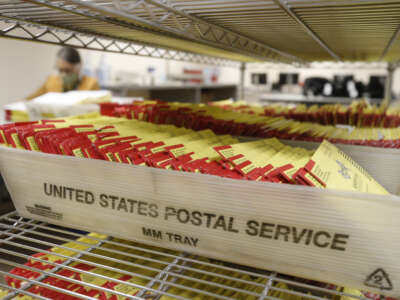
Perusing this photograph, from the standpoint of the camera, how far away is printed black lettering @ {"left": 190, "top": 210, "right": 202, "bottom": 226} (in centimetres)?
65

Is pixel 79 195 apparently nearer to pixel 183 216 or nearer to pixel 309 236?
pixel 183 216

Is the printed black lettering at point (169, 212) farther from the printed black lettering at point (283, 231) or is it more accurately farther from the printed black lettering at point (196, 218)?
the printed black lettering at point (283, 231)

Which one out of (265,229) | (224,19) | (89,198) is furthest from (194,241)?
(224,19)

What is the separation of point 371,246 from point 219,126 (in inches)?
29.9

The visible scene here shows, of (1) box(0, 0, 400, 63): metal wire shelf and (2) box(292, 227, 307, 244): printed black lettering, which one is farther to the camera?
(1) box(0, 0, 400, 63): metal wire shelf

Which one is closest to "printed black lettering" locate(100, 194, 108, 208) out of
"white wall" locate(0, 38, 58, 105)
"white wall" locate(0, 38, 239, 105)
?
"white wall" locate(0, 38, 239, 105)

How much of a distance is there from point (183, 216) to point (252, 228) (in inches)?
5.5

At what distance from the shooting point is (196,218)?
2.15ft

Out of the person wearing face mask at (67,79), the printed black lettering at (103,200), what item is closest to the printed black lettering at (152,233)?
the printed black lettering at (103,200)

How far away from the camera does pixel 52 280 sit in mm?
746

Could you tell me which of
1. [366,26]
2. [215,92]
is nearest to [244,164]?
[366,26]

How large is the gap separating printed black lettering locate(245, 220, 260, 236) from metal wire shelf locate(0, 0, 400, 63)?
0.47 meters

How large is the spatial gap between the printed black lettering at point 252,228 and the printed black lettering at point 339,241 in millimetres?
130

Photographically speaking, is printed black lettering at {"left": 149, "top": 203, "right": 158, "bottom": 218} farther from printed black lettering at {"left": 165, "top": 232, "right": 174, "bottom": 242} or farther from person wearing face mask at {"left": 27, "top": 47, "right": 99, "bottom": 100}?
person wearing face mask at {"left": 27, "top": 47, "right": 99, "bottom": 100}
